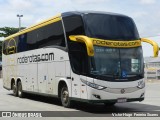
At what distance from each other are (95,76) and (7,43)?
12.0 meters

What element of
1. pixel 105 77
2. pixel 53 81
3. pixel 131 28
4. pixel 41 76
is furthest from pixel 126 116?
pixel 41 76

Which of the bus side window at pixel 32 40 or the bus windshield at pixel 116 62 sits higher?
the bus side window at pixel 32 40

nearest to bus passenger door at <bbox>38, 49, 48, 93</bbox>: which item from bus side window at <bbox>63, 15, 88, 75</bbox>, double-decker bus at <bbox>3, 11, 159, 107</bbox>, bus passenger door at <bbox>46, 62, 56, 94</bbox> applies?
bus passenger door at <bbox>46, 62, 56, 94</bbox>

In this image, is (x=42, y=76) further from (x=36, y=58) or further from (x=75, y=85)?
(x=75, y=85)

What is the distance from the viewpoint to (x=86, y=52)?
1338 centimetres

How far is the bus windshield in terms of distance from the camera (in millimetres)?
13141

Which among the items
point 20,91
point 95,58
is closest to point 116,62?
point 95,58

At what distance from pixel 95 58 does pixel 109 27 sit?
1.39 m

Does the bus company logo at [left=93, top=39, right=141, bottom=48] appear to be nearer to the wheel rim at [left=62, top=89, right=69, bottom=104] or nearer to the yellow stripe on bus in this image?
the yellow stripe on bus

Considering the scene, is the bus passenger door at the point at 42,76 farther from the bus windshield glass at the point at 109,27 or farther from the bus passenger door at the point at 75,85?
the bus windshield glass at the point at 109,27

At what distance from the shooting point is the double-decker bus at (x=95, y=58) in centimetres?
1312

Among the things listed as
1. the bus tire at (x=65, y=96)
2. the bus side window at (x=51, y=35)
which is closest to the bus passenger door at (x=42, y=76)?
the bus side window at (x=51, y=35)

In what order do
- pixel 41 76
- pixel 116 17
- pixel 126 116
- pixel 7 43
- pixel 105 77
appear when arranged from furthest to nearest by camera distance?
1. pixel 7 43
2. pixel 41 76
3. pixel 116 17
4. pixel 105 77
5. pixel 126 116

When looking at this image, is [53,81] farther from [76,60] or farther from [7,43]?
[7,43]
